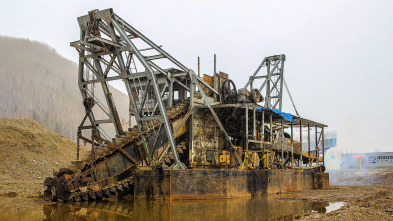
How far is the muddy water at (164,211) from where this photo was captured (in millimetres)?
10672

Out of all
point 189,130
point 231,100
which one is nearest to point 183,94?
point 231,100

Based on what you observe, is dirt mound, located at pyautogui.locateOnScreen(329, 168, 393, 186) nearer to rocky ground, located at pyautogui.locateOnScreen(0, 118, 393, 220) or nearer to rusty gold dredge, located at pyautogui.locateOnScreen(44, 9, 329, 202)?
rocky ground, located at pyautogui.locateOnScreen(0, 118, 393, 220)

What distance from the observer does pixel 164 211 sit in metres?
12.0

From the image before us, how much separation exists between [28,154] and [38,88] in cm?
5997

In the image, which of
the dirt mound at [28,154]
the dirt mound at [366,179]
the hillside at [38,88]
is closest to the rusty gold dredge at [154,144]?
the dirt mound at [28,154]

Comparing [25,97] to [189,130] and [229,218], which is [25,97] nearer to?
[189,130]

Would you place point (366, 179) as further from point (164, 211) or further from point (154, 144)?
point (164, 211)

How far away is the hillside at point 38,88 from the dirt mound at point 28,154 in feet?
123

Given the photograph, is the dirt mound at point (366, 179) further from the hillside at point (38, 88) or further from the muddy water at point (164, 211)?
the hillside at point (38, 88)

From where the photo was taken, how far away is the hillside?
67.8 meters

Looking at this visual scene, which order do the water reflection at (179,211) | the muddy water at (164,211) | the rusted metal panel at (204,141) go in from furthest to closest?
the rusted metal panel at (204,141)
the water reflection at (179,211)
the muddy water at (164,211)

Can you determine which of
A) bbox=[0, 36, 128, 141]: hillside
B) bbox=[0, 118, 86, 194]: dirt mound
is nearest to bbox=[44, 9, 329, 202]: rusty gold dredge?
bbox=[0, 118, 86, 194]: dirt mound

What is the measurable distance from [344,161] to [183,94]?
6020 centimetres

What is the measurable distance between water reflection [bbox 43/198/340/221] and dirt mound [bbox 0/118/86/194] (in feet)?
18.8
